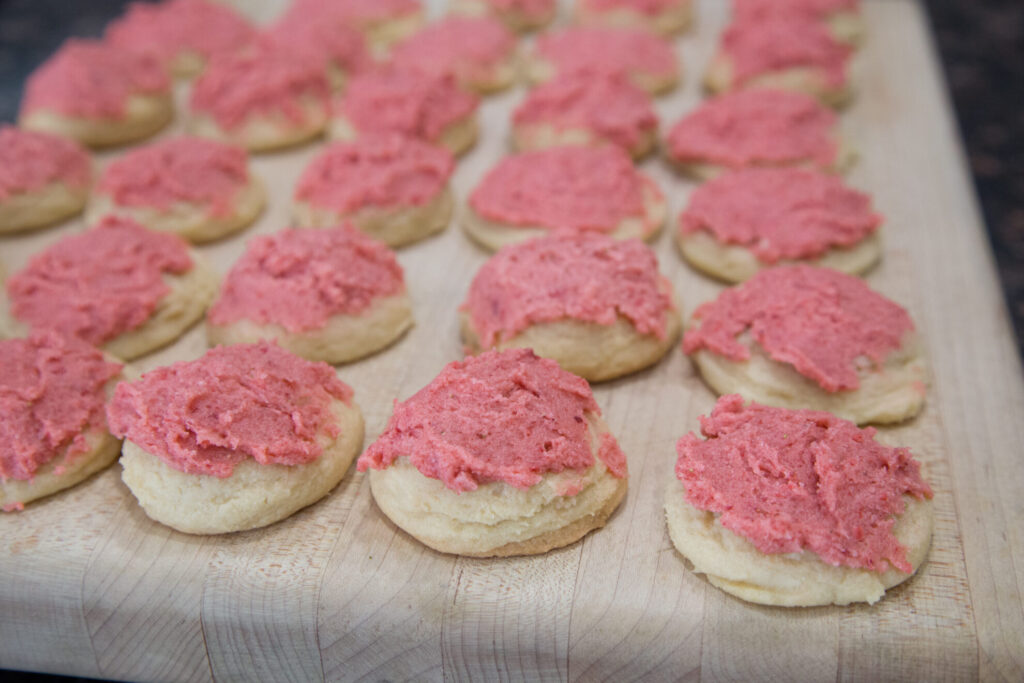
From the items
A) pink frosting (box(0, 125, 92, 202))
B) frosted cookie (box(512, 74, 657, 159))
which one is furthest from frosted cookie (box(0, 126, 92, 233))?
frosted cookie (box(512, 74, 657, 159))

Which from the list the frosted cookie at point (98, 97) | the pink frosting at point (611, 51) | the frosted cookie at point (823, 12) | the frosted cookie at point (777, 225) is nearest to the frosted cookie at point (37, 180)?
the frosted cookie at point (98, 97)

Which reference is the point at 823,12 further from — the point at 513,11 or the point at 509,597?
the point at 509,597

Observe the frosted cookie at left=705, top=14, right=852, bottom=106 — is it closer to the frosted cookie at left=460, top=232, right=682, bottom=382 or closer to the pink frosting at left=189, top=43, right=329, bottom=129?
the frosted cookie at left=460, top=232, right=682, bottom=382

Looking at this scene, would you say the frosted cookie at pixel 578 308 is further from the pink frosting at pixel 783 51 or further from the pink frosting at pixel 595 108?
the pink frosting at pixel 783 51

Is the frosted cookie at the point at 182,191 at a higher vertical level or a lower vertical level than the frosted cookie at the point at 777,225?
higher

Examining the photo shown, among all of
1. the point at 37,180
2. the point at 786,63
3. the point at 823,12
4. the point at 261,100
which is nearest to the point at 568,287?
the point at 261,100

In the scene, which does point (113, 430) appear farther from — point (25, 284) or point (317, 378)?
point (25, 284)

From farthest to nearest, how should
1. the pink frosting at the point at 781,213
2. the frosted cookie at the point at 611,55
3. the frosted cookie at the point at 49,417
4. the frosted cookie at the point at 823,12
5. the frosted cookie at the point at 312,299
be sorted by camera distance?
the frosted cookie at the point at 823,12
the frosted cookie at the point at 611,55
the pink frosting at the point at 781,213
the frosted cookie at the point at 312,299
the frosted cookie at the point at 49,417
